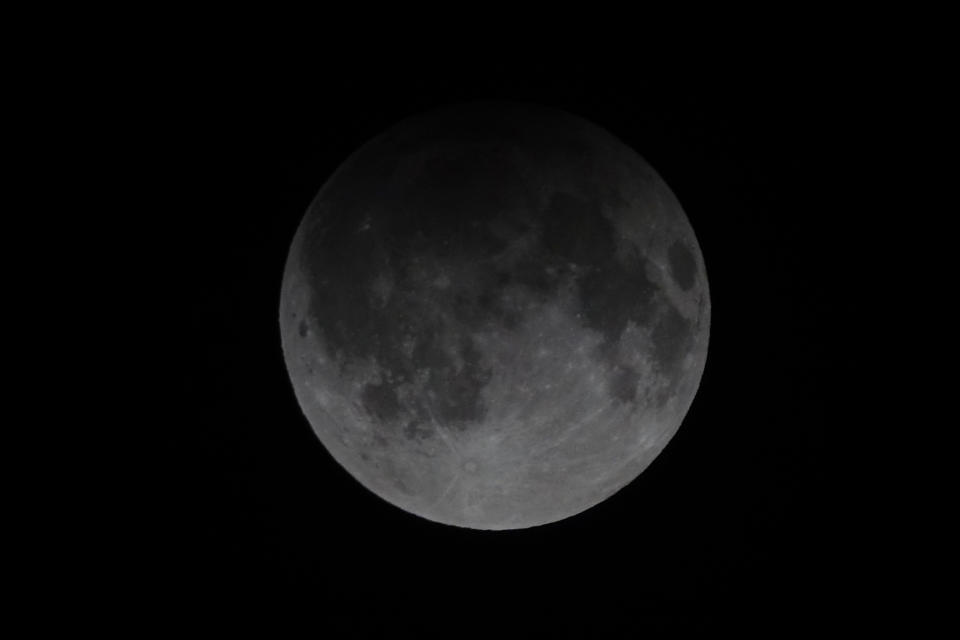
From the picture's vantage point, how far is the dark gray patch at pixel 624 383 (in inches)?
125

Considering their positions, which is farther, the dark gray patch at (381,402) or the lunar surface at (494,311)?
the dark gray patch at (381,402)

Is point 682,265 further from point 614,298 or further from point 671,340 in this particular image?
point 614,298

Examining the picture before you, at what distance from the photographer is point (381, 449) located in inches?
132

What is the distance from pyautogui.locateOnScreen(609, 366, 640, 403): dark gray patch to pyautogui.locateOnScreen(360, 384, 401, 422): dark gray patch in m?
0.91

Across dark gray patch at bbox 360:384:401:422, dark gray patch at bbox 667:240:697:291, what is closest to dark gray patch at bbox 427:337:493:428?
dark gray patch at bbox 360:384:401:422

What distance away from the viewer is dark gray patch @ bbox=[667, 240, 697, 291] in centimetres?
335

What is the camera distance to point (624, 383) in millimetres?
3215

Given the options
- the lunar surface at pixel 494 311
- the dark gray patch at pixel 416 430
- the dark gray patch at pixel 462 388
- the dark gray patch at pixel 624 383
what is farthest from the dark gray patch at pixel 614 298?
the dark gray patch at pixel 416 430

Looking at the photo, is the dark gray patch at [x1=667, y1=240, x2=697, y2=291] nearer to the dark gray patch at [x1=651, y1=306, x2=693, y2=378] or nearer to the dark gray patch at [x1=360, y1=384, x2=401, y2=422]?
the dark gray patch at [x1=651, y1=306, x2=693, y2=378]

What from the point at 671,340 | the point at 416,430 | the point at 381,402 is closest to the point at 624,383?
the point at 671,340

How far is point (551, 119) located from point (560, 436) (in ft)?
4.66

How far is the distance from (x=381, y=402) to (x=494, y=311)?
2.13 feet

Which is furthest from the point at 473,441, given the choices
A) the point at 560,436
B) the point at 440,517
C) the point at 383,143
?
the point at 383,143

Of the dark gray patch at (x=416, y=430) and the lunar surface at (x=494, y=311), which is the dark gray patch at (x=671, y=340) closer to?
the lunar surface at (x=494, y=311)
